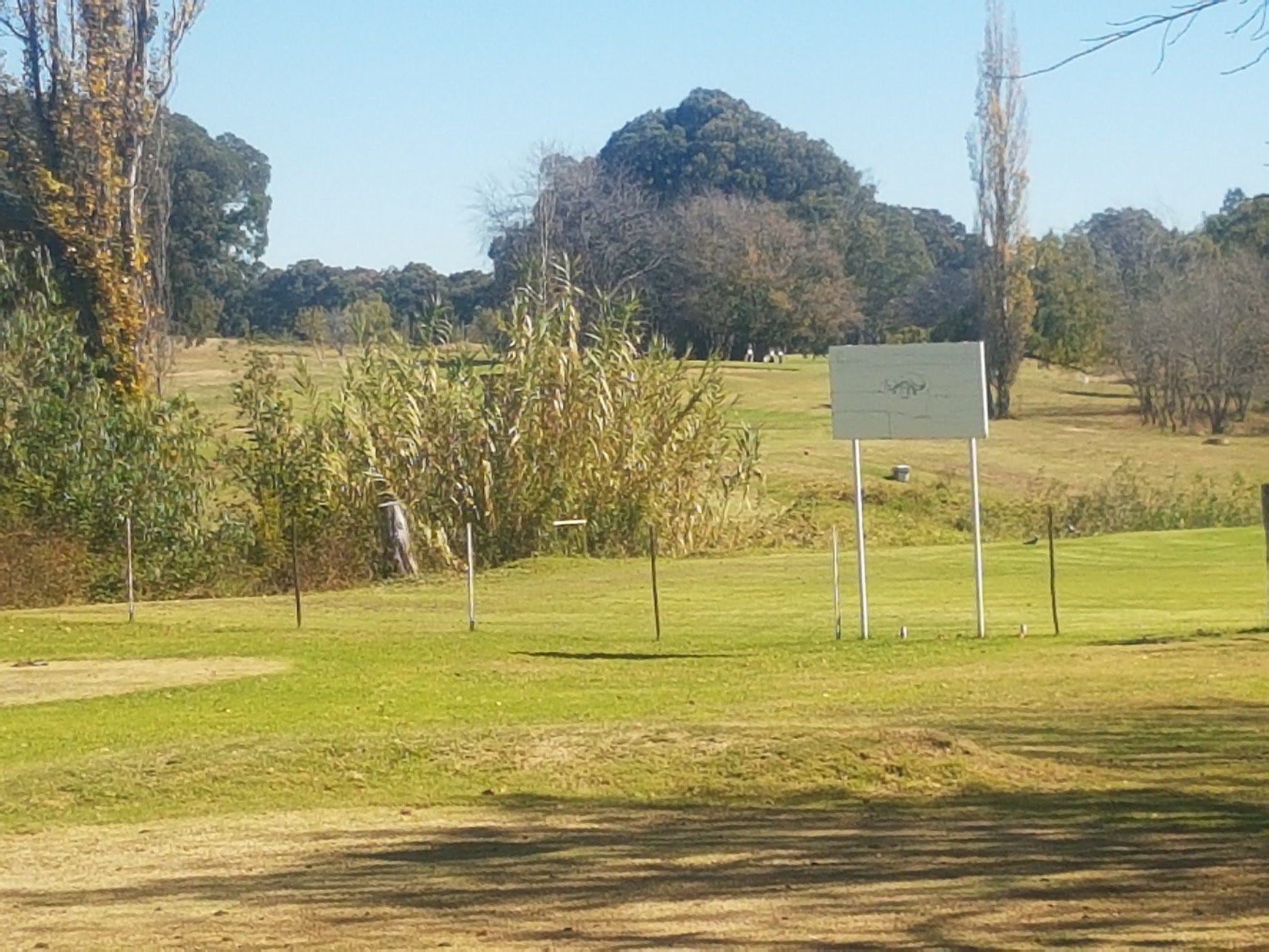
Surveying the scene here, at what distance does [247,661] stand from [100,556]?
495 inches

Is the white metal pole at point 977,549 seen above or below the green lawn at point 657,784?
above

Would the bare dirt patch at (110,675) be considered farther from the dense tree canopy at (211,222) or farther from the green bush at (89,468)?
the dense tree canopy at (211,222)

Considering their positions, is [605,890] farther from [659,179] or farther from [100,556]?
[659,179]

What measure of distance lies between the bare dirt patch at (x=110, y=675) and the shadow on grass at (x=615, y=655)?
2.77 meters

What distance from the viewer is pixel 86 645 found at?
24.1m

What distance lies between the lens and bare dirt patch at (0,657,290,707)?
1942 centimetres

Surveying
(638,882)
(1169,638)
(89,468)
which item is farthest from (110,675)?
(89,468)

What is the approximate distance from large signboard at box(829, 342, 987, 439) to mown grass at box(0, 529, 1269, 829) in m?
2.40

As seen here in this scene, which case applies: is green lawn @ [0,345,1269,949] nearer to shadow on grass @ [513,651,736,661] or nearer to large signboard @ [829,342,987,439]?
shadow on grass @ [513,651,736,661]

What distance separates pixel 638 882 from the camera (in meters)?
9.59

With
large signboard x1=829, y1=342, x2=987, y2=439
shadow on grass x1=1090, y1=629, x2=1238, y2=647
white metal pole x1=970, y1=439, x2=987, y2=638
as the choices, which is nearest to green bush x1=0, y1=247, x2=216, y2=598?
large signboard x1=829, y1=342, x2=987, y2=439

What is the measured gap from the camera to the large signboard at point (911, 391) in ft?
73.4

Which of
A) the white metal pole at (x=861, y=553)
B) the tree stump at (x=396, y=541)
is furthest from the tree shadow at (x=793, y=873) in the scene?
the tree stump at (x=396, y=541)

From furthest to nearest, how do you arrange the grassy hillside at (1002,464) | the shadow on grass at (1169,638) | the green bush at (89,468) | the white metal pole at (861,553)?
the grassy hillside at (1002,464), the green bush at (89,468), the white metal pole at (861,553), the shadow on grass at (1169,638)
